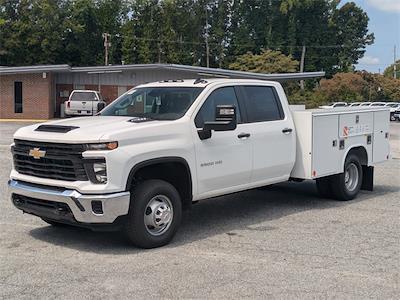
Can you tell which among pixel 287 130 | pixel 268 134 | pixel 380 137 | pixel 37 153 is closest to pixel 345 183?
pixel 380 137

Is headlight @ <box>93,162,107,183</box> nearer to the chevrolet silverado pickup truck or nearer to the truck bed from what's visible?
the chevrolet silverado pickup truck

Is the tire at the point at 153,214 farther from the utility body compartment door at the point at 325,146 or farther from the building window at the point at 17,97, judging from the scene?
the building window at the point at 17,97

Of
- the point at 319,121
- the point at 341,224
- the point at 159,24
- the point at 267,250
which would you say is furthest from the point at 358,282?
the point at 159,24

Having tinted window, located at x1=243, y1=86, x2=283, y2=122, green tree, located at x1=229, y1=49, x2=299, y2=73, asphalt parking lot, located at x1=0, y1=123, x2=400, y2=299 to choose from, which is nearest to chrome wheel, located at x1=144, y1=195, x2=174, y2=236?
asphalt parking lot, located at x1=0, y1=123, x2=400, y2=299

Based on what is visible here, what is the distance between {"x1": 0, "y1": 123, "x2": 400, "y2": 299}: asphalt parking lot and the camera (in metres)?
5.01

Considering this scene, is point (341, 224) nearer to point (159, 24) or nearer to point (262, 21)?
point (159, 24)

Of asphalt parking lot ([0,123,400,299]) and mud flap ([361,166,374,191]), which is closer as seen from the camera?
asphalt parking lot ([0,123,400,299])

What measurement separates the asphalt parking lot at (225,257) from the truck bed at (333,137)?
2.35ft

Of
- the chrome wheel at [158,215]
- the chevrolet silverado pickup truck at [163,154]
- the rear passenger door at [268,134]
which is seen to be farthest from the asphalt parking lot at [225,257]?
the rear passenger door at [268,134]

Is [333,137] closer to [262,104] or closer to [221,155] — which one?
[262,104]

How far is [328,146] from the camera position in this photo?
8812 millimetres

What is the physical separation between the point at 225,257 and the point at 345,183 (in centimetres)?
405

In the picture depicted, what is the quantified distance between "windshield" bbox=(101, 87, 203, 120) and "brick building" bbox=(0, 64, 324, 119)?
94.5 feet

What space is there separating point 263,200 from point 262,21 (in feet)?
266
